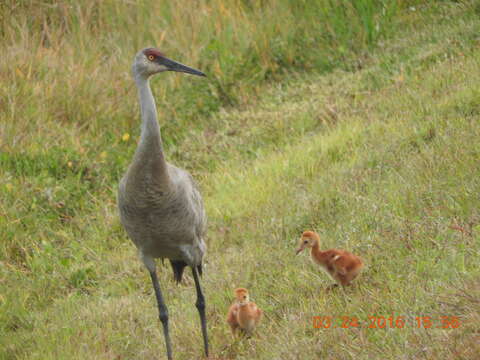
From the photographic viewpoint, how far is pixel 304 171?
760 cm

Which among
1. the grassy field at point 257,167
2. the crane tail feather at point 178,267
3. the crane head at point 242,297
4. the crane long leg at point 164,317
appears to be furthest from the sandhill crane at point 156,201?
the grassy field at point 257,167

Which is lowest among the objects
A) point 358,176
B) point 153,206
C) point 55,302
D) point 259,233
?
point 55,302

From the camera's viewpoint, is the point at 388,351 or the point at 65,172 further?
the point at 65,172

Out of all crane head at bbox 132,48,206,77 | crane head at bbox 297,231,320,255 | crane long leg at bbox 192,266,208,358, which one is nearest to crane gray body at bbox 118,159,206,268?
crane long leg at bbox 192,266,208,358

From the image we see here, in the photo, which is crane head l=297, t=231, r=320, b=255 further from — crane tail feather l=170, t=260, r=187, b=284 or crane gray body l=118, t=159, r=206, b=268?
crane tail feather l=170, t=260, r=187, b=284

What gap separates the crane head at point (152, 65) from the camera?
5508 millimetres

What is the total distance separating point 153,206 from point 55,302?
2.21 meters

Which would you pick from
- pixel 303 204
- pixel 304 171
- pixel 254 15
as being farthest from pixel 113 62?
pixel 303 204

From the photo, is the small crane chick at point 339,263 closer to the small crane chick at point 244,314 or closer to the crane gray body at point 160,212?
the small crane chick at point 244,314

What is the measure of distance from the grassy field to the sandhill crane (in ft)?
2.00

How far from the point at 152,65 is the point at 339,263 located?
6.08ft

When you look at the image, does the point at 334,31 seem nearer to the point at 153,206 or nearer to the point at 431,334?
the point at 153,206

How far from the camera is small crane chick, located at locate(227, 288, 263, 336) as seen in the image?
521 centimetres

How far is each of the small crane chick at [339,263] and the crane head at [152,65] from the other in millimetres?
1501
